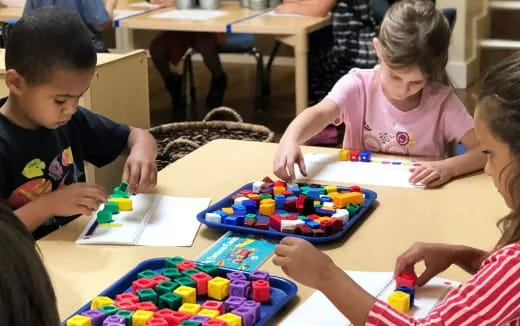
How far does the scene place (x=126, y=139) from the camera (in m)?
1.88

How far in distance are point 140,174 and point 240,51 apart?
2.90 metres

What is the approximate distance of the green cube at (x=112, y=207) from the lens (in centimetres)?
153

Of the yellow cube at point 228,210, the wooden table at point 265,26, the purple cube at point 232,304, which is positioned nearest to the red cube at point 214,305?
the purple cube at point 232,304

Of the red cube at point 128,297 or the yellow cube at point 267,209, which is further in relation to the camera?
the yellow cube at point 267,209

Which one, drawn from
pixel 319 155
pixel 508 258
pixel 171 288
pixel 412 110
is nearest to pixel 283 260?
pixel 171 288

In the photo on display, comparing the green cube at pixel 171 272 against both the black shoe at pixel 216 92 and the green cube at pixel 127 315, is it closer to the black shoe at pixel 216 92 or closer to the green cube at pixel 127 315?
the green cube at pixel 127 315

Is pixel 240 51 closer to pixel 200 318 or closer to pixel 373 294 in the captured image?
pixel 373 294

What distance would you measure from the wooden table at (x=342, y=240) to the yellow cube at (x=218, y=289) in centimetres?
Result: 9

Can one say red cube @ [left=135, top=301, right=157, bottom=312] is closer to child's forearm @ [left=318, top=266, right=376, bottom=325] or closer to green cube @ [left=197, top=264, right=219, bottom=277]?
green cube @ [left=197, top=264, right=219, bottom=277]

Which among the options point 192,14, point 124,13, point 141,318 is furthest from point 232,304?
point 124,13

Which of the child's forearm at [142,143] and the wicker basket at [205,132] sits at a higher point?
the child's forearm at [142,143]

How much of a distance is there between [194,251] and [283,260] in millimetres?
256

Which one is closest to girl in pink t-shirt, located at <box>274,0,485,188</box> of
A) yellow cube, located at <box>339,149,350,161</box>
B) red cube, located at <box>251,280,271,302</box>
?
yellow cube, located at <box>339,149,350,161</box>

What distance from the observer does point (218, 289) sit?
1.17m
